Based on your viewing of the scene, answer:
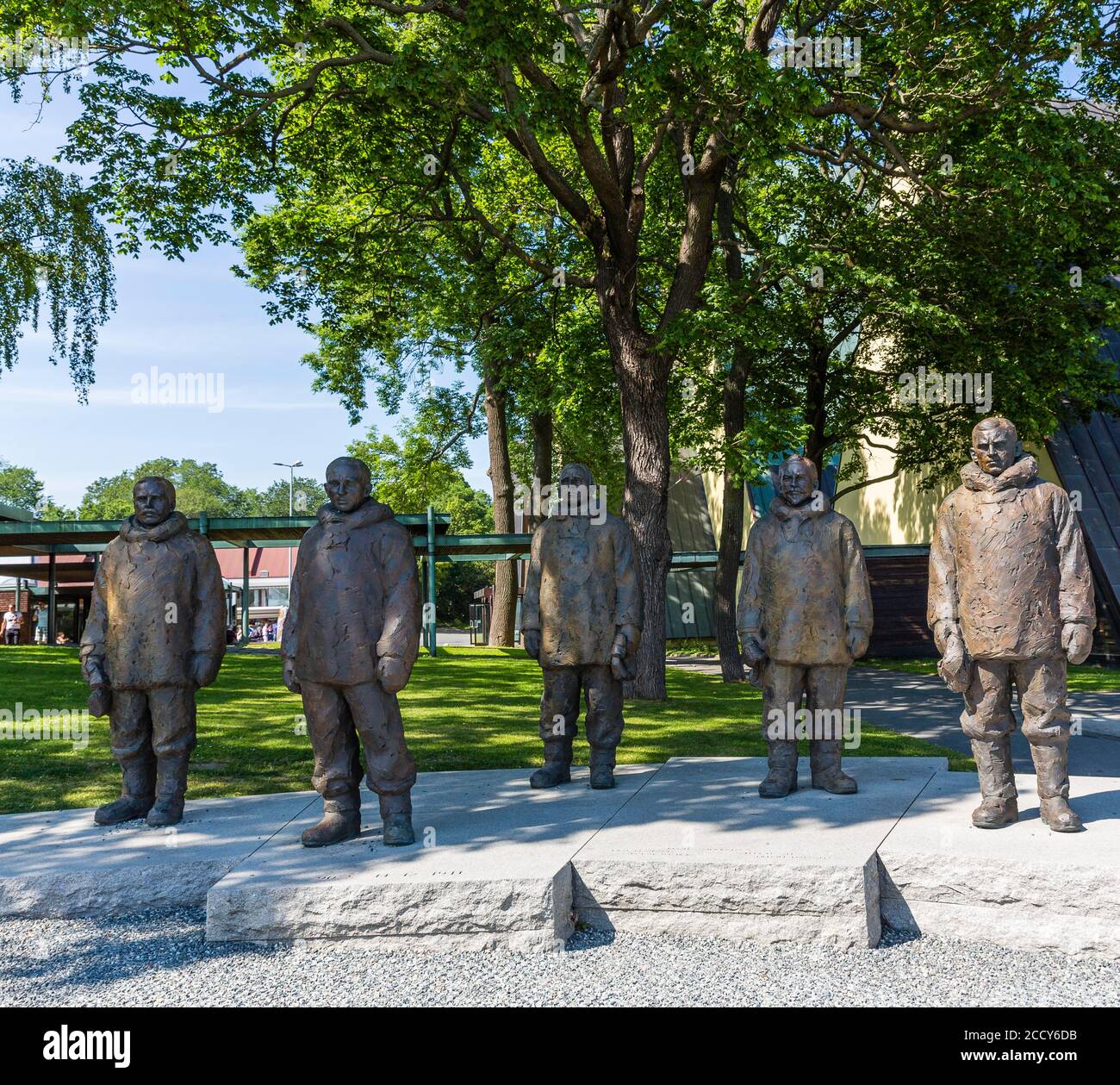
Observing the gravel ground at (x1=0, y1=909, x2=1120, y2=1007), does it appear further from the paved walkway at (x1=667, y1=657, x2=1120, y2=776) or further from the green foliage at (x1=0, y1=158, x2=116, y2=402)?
the green foliage at (x1=0, y1=158, x2=116, y2=402)

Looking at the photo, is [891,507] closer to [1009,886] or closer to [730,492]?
[730,492]

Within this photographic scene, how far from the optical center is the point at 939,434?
17703 mm

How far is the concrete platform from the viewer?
4.54 metres

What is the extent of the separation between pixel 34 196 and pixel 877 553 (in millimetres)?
18910

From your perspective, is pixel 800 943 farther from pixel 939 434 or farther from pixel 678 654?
pixel 678 654

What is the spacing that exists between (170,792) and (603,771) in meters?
2.69

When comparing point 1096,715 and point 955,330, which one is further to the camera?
point 955,330

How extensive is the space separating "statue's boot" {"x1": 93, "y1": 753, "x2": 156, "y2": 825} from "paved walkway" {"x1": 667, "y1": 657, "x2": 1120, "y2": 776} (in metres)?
6.88

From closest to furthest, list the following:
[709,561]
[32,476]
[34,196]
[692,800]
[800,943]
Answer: [800,943] → [692,800] → [34,196] → [709,561] → [32,476]

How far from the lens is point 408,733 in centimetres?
1033

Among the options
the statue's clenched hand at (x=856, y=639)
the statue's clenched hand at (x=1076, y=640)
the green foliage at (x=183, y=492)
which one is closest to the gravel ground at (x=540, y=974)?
the statue's clenched hand at (x=1076, y=640)

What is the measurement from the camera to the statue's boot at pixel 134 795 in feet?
19.6

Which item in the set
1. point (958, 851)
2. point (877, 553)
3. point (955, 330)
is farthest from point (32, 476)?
point (958, 851)

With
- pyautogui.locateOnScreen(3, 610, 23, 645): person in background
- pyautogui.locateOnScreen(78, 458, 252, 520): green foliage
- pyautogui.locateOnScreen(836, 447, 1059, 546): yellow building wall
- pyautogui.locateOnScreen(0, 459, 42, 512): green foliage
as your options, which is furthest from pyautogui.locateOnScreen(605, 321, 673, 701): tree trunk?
pyautogui.locateOnScreen(0, 459, 42, 512): green foliage
